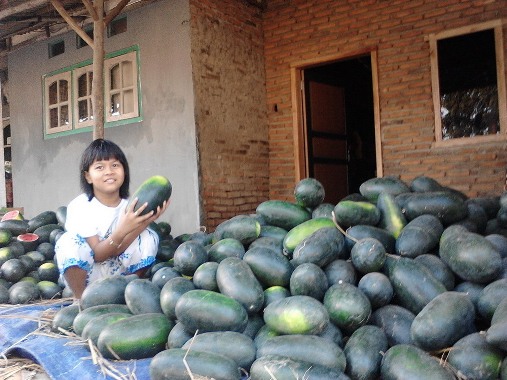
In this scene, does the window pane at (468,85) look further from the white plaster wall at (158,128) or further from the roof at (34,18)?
the roof at (34,18)

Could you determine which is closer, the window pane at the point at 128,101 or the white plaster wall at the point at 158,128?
the white plaster wall at the point at 158,128

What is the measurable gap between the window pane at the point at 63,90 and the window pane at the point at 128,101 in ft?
4.53

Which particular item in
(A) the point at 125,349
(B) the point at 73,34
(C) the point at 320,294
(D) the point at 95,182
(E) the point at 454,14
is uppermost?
(B) the point at 73,34

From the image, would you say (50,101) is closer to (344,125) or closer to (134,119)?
(134,119)

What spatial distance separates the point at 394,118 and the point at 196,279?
4.95 m

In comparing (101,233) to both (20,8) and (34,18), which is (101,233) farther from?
(34,18)

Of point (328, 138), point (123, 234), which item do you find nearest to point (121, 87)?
point (328, 138)

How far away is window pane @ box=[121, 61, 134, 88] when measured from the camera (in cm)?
735

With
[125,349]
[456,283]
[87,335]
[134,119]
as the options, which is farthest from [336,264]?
[134,119]

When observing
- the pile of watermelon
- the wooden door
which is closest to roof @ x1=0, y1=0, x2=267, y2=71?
the wooden door

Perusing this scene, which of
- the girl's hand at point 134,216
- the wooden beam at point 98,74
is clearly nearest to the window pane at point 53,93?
the wooden beam at point 98,74

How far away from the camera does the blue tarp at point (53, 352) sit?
2.05 m

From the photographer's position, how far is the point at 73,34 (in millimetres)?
8023

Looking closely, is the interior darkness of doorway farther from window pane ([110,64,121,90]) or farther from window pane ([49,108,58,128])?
window pane ([49,108,58,128])
